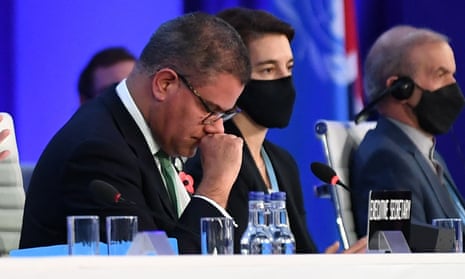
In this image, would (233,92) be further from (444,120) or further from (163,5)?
(163,5)

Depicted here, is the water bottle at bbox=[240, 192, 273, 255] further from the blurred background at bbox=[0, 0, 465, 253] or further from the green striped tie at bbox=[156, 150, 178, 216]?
the blurred background at bbox=[0, 0, 465, 253]

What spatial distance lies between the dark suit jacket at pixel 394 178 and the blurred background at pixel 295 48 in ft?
2.85

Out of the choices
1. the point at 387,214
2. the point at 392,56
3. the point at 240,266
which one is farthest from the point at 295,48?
the point at 240,266

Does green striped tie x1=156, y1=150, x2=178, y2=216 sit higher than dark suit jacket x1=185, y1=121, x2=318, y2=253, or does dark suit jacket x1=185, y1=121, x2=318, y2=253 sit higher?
green striped tie x1=156, y1=150, x2=178, y2=216

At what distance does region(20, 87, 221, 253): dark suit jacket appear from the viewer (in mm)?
2521

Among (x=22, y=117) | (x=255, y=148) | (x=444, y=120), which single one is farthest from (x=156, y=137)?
(x=22, y=117)

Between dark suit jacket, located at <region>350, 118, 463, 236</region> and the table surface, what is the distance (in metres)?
1.77

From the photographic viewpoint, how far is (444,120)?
3869mm

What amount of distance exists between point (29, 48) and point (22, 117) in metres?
0.27

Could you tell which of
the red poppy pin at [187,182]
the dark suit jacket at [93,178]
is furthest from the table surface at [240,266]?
the red poppy pin at [187,182]

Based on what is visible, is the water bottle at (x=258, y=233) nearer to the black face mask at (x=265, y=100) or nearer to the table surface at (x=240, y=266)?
the table surface at (x=240, y=266)

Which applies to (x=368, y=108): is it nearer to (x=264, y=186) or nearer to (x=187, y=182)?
(x=264, y=186)

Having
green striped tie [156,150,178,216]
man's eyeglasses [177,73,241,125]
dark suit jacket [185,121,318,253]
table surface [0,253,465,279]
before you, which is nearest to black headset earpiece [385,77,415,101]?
dark suit jacket [185,121,318,253]

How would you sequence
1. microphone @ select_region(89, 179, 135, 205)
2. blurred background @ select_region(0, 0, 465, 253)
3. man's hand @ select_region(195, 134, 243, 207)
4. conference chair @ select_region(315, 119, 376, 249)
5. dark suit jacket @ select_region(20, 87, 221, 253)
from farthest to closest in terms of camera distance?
blurred background @ select_region(0, 0, 465, 253) < conference chair @ select_region(315, 119, 376, 249) < man's hand @ select_region(195, 134, 243, 207) < dark suit jacket @ select_region(20, 87, 221, 253) < microphone @ select_region(89, 179, 135, 205)
